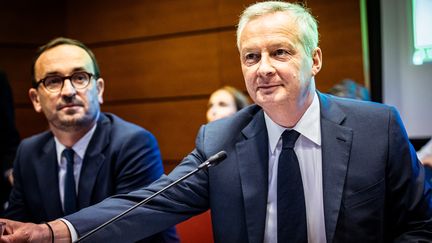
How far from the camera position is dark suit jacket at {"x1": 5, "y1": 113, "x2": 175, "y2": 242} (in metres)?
2.27

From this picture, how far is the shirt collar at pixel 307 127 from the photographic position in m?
1.87

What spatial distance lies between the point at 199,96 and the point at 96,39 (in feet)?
4.08

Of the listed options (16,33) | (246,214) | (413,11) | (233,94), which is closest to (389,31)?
(413,11)

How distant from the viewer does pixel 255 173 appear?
1.88 m

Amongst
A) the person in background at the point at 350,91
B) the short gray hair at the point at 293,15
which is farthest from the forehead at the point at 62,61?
the person in background at the point at 350,91

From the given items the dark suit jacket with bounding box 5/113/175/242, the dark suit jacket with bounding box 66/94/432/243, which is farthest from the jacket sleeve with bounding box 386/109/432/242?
the dark suit jacket with bounding box 5/113/175/242

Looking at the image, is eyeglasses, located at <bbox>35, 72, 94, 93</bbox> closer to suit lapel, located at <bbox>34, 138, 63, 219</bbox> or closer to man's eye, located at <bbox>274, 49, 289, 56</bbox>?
suit lapel, located at <bbox>34, 138, 63, 219</bbox>

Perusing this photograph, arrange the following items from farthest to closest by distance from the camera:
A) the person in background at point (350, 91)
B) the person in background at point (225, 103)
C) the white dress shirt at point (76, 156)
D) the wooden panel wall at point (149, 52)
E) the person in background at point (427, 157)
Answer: the wooden panel wall at point (149, 52) → the person in background at point (225, 103) → the person in background at point (350, 91) → the person in background at point (427, 157) → the white dress shirt at point (76, 156)

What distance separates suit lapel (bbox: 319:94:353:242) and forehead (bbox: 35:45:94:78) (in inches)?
41.6

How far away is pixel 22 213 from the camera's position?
8.04 ft

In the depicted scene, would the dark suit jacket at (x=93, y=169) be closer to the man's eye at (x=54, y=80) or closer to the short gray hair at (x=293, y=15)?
the man's eye at (x=54, y=80)

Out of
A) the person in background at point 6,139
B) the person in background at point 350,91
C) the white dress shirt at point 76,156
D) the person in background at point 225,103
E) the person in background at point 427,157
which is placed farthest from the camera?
the person in background at point 225,103

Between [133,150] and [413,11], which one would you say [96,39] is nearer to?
[413,11]

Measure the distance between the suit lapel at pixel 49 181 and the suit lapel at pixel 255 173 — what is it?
2.82 ft
